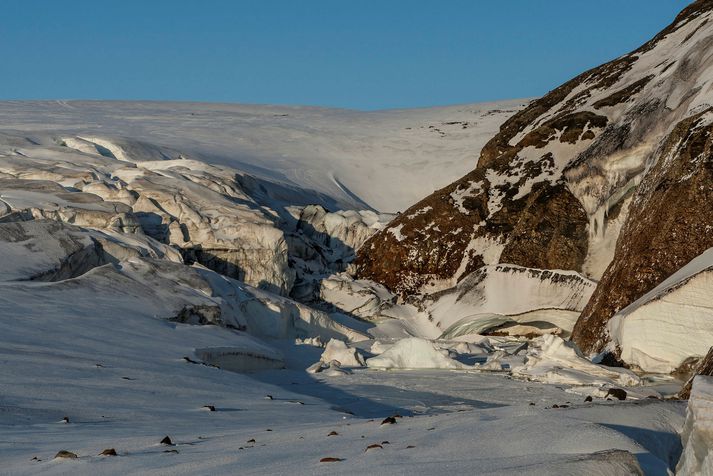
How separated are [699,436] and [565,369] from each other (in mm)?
8616

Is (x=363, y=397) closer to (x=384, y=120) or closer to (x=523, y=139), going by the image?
(x=523, y=139)

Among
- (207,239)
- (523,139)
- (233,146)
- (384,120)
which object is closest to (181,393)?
(207,239)

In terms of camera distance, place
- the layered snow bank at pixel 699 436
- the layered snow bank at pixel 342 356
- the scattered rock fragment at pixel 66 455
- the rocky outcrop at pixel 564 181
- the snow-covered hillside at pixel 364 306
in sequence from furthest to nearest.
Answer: the rocky outcrop at pixel 564 181, the layered snow bank at pixel 342 356, the snow-covered hillside at pixel 364 306, the scattered rock fragment at pixel 66 455, the layered snow bank at pixel 699 436

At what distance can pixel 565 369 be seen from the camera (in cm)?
1300

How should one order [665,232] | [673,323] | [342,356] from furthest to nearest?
1. [665,232]
2. [342,356]
3. [673,323]

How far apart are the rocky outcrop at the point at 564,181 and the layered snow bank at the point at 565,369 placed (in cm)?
651

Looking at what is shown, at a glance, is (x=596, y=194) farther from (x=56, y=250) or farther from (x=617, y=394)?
(x=617, y=394)

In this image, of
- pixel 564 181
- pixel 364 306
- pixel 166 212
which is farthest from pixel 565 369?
pixel 166 212

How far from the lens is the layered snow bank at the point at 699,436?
14.4 feet

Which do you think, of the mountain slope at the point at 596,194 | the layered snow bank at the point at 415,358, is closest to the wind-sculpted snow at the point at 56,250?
the layered snow bank at the point at 415,358

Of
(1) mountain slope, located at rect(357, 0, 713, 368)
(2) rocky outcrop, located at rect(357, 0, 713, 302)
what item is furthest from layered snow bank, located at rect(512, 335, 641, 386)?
(2) rocky outcrop, located at rect(357, 0, 713, 302)

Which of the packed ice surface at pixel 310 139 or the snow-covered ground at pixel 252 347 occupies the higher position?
the packed ice surface at pixel 310 139

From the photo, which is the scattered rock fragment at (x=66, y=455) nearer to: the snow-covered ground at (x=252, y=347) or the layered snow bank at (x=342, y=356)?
the snow-covered ground at (x=252, y=347)

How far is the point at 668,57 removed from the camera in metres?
25.1
